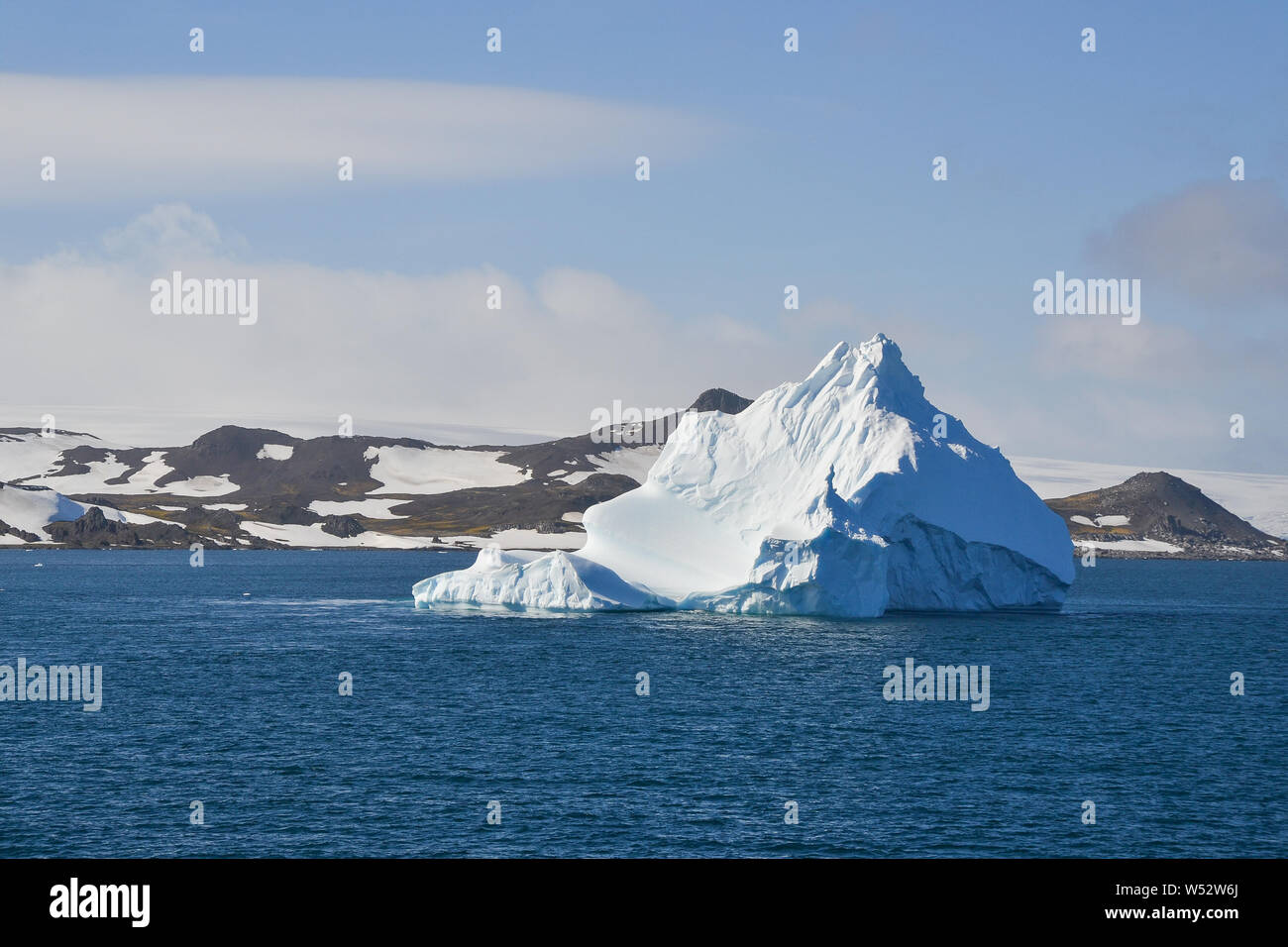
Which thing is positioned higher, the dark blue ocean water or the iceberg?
the iceberg

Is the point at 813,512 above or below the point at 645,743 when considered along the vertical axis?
above

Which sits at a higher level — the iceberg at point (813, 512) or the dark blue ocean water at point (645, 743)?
the iceberg at point (813, 512)

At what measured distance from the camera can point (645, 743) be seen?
3853cm

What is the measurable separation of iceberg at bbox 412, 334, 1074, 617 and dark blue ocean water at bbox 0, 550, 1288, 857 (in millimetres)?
2429

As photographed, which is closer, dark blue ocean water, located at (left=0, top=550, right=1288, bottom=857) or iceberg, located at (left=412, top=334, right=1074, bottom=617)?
dark blue ocean water, located at (left=0, top=550, right=1288, bottom=857)

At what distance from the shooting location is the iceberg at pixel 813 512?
230ft

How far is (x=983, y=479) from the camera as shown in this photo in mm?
74125

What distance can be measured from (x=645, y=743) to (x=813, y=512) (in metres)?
30.5

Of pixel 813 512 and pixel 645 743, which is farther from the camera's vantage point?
pixel 813 512

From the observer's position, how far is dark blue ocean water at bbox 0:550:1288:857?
1121 inches

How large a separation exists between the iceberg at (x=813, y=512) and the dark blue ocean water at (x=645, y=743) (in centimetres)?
243
